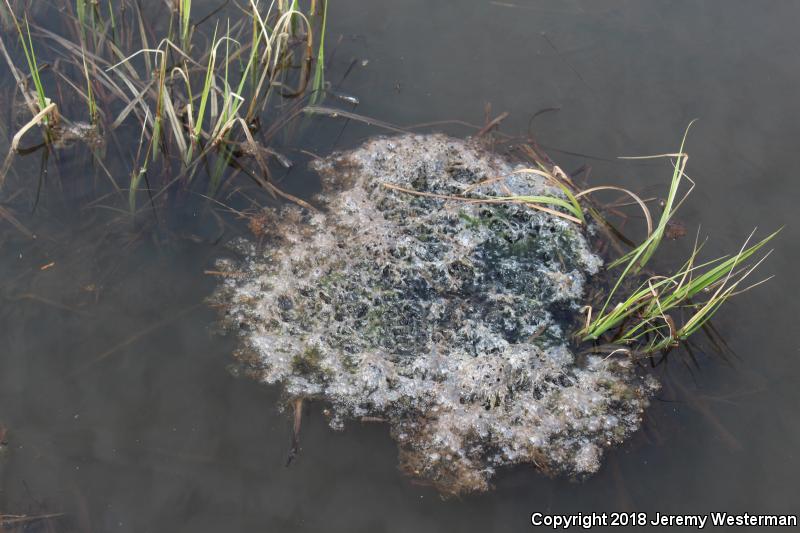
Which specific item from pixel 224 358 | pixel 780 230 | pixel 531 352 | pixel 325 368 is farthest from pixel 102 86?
pixel 780 230

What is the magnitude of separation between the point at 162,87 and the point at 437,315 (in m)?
1.44

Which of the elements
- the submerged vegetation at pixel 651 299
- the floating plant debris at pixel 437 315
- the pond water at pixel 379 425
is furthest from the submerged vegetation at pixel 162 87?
the submerged vegetation at pixel 651 299

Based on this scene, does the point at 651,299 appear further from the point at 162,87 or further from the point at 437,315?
the point at 162,87

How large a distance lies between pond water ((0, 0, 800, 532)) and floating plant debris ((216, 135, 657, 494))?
0.33ft

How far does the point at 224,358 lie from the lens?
2.41 m

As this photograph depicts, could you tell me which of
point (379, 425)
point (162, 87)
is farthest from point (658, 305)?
point (162, 87)

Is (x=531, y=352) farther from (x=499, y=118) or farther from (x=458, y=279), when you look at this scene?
(x=499, y=118)

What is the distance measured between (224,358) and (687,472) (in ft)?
5.85

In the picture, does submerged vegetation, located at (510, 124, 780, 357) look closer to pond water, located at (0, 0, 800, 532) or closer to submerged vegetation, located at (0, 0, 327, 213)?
pond water, located at (0, 0, 800, 532)

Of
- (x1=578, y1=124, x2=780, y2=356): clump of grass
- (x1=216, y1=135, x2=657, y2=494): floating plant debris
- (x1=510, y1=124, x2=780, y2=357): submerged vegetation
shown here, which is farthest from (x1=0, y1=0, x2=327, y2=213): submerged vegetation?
(x1=578, y1=124, x2=780, y2=356): clump of grass

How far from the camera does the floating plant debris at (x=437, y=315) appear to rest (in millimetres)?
2338

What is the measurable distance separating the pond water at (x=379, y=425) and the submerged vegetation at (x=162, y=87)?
155mm

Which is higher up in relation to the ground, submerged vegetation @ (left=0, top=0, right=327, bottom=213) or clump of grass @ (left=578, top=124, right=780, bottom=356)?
submerged vegetation @ (left=0, top=0, right=327, bottom=213)

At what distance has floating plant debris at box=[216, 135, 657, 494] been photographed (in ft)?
7.67
